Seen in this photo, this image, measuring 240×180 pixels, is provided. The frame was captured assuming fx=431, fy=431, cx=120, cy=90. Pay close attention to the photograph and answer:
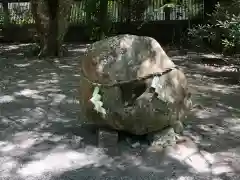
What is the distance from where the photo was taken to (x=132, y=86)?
3840 millimetres

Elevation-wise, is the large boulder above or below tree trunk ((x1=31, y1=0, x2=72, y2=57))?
below

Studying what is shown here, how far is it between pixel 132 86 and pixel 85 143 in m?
0.74

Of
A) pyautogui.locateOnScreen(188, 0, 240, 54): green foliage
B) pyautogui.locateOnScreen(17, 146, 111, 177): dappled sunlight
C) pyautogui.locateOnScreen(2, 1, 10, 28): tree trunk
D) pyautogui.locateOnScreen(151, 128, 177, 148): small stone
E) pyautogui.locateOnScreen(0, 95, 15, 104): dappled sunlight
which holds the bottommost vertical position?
pyautogui.locateOnScreen(17, 146, 111, 177): dappled sunlight

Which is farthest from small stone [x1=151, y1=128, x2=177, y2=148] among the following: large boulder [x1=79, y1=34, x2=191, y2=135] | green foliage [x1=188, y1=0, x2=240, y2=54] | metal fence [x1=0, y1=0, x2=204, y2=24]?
metal fence [x1=0, y1=0, x2=204, y2=24]

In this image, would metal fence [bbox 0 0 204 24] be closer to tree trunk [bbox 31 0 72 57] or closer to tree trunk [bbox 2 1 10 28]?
tree trunk [bbox 2 1 10 28]

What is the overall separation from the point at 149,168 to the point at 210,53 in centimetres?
570

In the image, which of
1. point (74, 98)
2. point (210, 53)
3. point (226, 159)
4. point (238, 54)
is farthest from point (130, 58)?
point (210, 53)

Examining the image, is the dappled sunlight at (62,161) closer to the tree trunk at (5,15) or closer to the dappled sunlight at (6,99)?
the dappled sunlight at (6,99)

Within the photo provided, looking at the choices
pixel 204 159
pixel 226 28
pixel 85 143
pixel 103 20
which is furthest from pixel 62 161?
pixel 103 20

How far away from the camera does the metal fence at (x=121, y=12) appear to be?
413 inches

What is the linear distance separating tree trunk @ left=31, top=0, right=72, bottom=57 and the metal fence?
1.95 meters

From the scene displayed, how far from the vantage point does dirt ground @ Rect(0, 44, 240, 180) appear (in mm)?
3547

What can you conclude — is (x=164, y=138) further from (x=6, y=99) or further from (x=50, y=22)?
(x=50, y=22)

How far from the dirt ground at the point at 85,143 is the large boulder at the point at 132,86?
29 cm
